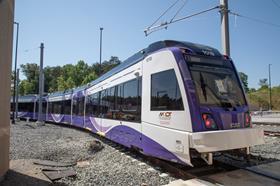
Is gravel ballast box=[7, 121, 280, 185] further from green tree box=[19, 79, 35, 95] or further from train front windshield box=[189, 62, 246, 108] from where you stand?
green tree box=[19, 79, 35, 95]

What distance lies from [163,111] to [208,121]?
48.1 inches

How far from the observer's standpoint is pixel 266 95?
78.5 meters

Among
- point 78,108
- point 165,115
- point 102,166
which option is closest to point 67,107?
point 78,108

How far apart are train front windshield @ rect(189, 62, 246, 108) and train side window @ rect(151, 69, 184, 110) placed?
479 mm

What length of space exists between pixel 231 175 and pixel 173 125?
1.81 metres

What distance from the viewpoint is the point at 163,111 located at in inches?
262

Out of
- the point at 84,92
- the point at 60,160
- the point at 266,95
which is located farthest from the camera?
the point at 266,95

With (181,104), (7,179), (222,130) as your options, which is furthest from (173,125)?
(7,179)

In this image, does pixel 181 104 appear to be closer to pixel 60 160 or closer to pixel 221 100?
pixel 221 100

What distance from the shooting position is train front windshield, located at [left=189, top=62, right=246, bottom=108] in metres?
6.23

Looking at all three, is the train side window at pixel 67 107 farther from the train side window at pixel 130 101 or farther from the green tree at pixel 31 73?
the green tree at pixel 31 73

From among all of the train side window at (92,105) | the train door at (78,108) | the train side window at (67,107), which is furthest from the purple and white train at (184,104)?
the train side window at (67,107)

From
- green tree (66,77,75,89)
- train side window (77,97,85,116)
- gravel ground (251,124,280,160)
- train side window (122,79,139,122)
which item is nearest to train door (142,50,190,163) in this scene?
train side window (122,79,139,122)

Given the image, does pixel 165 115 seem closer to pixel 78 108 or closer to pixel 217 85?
pixel 217 85
